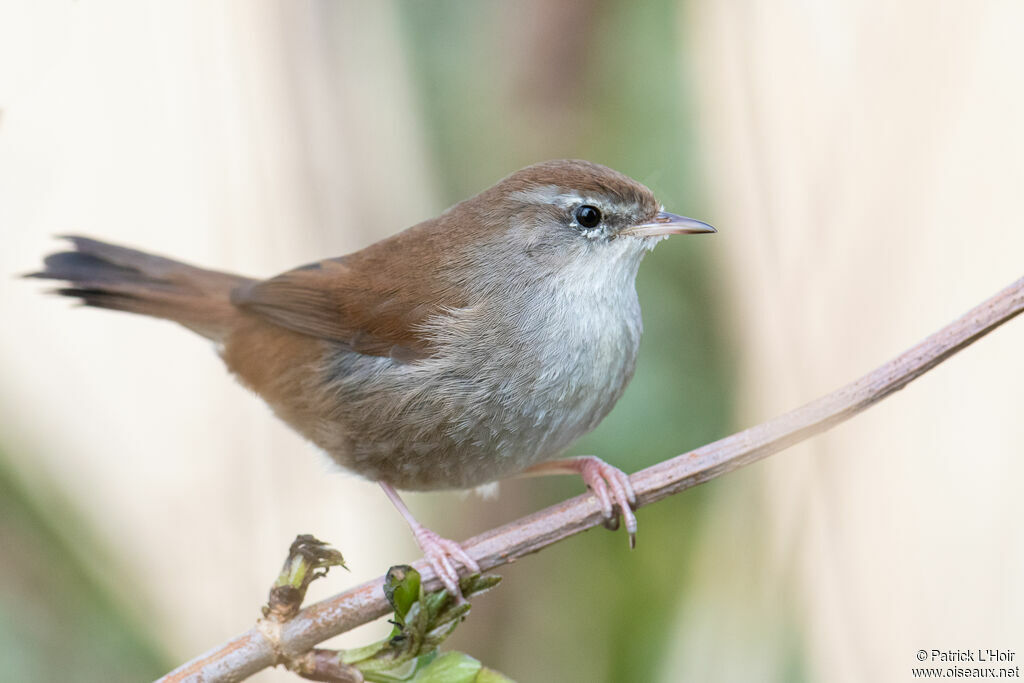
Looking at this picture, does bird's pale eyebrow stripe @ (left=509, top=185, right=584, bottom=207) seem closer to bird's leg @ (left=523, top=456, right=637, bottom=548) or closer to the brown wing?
the brown wing

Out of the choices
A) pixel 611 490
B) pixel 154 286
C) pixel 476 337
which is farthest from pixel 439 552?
pixel 154 286

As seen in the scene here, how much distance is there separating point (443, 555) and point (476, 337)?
679mm

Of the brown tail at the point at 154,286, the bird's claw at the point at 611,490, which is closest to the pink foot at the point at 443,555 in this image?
the bird's claw at the point at 611,490

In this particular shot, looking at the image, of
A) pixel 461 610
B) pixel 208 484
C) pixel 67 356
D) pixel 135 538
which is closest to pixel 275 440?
pixel 208 484

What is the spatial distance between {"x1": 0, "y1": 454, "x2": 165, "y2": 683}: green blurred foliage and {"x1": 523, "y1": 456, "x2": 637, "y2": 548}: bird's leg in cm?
133

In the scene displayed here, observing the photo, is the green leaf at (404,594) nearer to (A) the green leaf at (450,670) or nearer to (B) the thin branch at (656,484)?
(A) the green leaf at (450,670)

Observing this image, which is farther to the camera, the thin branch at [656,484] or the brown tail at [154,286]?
the brown tail at [154,286]

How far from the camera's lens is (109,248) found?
383 centimetres

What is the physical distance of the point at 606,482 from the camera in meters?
3.15

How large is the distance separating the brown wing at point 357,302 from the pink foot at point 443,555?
0.58 metres

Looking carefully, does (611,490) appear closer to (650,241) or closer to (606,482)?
(606,482)

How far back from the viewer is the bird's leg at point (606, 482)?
9.18ft

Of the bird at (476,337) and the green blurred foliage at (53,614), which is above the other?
the bird at (476,337)

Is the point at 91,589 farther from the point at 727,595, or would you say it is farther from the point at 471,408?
the point at 727,595
